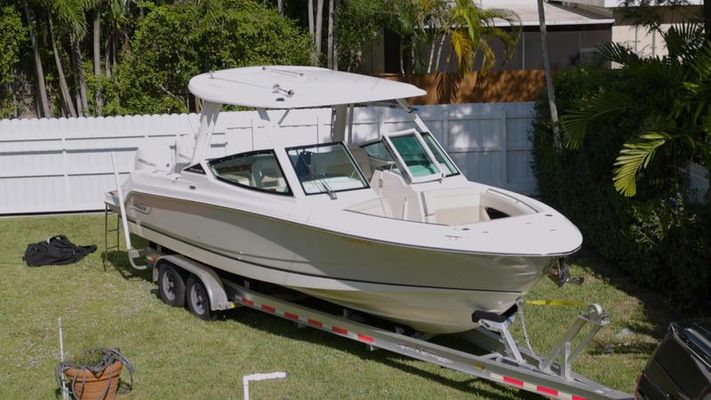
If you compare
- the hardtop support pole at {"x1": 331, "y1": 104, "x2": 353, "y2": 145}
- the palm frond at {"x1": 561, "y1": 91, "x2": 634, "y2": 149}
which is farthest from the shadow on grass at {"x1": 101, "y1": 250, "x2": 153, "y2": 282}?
the palm frond at {"x1": 561, "y1": 91, "x2": 634, "y2": 149}

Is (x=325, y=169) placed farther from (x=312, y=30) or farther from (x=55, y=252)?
(x=312, y=30)

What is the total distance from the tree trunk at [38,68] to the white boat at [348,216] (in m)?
8.89

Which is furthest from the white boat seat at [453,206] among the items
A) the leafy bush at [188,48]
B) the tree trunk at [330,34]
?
the tree trunk at [330,34]

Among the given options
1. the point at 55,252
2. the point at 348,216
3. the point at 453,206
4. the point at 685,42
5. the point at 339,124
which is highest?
the point at 685,42

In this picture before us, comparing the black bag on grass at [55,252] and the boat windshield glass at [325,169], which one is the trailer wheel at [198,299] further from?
the black bag on grass at [55,252]

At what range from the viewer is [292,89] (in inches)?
350

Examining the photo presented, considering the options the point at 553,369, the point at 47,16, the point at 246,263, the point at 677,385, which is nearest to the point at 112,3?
the point at 47,16

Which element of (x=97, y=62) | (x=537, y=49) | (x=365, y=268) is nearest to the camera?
(x=365, y=268)

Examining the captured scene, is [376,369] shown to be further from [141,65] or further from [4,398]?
[141,65]

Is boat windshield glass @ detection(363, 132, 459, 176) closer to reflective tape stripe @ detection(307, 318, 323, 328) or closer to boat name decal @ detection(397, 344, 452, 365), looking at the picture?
reflective tape stripe @ detection(307, 318, 323, 328)

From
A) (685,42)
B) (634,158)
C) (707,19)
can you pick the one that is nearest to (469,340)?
(634,158)

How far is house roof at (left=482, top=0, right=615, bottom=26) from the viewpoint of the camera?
22.0 meters

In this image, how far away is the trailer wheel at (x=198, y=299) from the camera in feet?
31.0

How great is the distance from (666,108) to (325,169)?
351 cm
